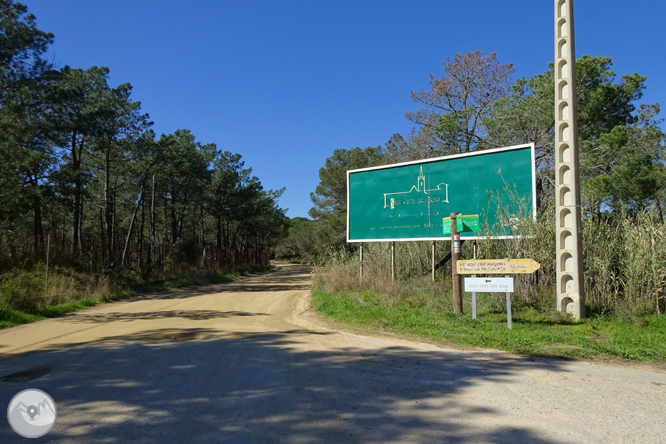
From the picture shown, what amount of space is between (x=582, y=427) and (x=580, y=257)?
6.39 metres

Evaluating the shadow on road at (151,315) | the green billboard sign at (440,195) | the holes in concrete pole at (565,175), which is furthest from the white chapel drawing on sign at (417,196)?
the shadow on road at (151,315)

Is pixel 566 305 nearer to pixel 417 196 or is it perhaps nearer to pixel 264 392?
pixel 417 196

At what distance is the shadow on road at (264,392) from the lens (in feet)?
12.7

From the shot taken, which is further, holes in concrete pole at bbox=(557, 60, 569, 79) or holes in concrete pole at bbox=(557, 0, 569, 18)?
holes in concrete pole at bbox=(557, 0, 569, 18)

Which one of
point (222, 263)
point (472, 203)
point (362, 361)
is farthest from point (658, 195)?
point (222, 263)

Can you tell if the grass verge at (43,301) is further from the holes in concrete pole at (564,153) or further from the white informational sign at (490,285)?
the holes in concrete pole at (564,153)

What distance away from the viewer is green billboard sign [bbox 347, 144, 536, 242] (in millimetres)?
12500

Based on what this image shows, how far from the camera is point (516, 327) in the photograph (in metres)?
8.82

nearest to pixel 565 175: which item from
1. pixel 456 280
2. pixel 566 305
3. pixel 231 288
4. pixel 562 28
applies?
pixel 566 305

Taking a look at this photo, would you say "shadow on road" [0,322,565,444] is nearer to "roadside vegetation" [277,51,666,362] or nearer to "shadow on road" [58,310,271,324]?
"roadside vegetation" [277,51,666,362]

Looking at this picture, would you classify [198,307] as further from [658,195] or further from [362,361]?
[658,195]

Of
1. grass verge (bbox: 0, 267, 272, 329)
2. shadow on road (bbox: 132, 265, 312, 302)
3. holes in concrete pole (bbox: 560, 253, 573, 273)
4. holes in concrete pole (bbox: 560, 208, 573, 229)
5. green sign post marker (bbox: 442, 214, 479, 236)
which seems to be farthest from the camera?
shadow on road (bbox: 132, 265, 312, 302)

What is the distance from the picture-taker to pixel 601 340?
7766mm

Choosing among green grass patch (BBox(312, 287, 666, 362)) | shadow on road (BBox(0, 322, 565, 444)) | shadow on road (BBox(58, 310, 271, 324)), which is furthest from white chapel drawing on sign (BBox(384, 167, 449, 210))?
shadow on road (BBox(0, 322, 565, 444))
